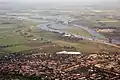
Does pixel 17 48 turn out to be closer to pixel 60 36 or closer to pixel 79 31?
pixel 60 36

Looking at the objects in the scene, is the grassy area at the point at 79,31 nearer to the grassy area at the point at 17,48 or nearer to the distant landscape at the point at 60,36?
the distant landscape at the point at 60,36

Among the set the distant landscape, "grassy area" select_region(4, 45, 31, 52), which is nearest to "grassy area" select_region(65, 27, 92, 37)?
the distant landscape

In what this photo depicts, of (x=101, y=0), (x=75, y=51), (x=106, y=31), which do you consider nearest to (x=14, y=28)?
(x=106, y=31)

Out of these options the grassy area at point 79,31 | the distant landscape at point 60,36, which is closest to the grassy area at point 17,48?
the distant landscape at point 60,36

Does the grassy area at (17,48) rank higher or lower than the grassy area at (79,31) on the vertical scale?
higher

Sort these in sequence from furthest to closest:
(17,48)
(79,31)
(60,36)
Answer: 1. (79,31)
2. (60,36)
3. (17,48)

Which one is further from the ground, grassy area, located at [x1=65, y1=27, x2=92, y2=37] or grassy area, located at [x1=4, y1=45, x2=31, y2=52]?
grassy area, located at [x1=4, y1=45, x2=31, y2=52]

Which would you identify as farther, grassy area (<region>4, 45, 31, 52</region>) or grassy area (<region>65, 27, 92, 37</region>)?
grassy area (<region>65, 27, 92, 37</region>)

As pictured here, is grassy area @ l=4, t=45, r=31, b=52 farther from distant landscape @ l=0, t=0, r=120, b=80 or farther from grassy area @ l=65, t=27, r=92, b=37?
grassy area @ l=65, t=27, r=92, b=37

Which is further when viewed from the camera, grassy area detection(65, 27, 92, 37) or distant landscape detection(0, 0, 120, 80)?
grassy area detection(65, 27, 92, 37)

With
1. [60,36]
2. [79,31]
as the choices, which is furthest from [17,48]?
[79,31]

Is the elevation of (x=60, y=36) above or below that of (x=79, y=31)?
above
